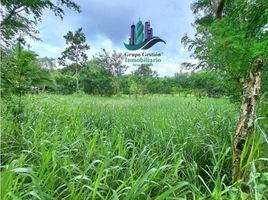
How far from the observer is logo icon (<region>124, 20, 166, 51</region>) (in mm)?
A: 7773

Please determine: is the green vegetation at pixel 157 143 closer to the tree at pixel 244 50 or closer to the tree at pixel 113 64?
the tree at pixel 244 50

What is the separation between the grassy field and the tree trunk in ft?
0.43

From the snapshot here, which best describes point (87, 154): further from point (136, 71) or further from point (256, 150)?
point (136, 71)

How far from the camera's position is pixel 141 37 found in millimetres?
7883

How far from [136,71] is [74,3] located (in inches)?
426

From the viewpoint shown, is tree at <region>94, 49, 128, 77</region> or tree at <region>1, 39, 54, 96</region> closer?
tree at <region>1, 39, 54, 96</region>

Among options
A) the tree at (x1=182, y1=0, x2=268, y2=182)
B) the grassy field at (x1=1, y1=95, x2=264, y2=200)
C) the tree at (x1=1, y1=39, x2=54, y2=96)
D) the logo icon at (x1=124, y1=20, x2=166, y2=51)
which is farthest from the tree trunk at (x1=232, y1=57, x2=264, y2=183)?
the logo icon at (x1=124, y1=20, x2=166, y2=51)

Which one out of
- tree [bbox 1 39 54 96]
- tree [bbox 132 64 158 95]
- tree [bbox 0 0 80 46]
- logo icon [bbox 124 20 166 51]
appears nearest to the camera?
tree [bbox 1 39 54 96]

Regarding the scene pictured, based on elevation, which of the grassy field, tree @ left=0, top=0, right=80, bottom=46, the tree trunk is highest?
tree @ left=0, top=0, right=80, bottom=46

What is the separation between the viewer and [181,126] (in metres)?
2.42

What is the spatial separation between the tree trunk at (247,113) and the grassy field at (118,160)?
13cm

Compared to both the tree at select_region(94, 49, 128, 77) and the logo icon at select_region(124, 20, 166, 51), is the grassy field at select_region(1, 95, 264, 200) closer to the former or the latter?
the logo icon at select_region(124, 20, 166, 51)

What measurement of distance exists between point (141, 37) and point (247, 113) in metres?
7.02

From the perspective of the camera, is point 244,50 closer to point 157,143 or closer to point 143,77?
point 157,143
